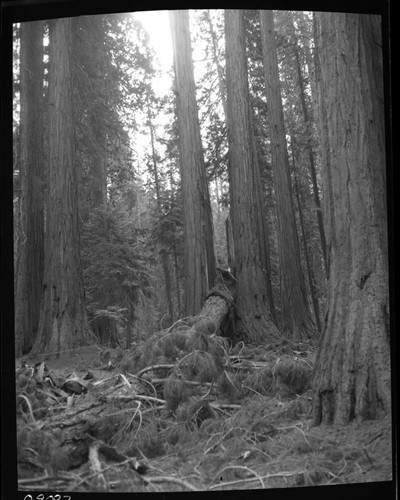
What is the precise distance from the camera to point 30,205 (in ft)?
9.96

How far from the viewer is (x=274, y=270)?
5.97m

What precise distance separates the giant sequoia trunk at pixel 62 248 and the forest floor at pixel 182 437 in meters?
0.47

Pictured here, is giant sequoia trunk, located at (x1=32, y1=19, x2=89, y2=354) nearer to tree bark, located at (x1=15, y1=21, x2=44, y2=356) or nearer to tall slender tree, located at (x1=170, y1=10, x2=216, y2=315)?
tree bark, located at (x1=15, y1=21, x2=44, y2=356)

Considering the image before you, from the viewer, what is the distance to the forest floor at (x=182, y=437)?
1979 millimetres

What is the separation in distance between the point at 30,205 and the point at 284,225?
3.02 meters

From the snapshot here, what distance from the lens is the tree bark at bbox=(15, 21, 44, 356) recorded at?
2414 mm

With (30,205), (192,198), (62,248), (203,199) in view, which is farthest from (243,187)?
(30,205)

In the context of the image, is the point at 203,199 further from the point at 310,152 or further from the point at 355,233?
the point at 355,233

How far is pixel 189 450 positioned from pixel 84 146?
317 cm

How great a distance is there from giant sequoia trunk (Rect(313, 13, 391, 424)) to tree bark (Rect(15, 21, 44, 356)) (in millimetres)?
1735

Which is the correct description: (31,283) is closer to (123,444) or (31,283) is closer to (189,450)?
(123,444)

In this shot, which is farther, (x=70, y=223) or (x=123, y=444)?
(x=70, y=223)

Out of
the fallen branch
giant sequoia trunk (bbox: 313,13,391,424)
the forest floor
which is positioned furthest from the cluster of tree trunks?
the fallen branch

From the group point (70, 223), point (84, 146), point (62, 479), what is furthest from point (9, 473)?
point (84, 146)
